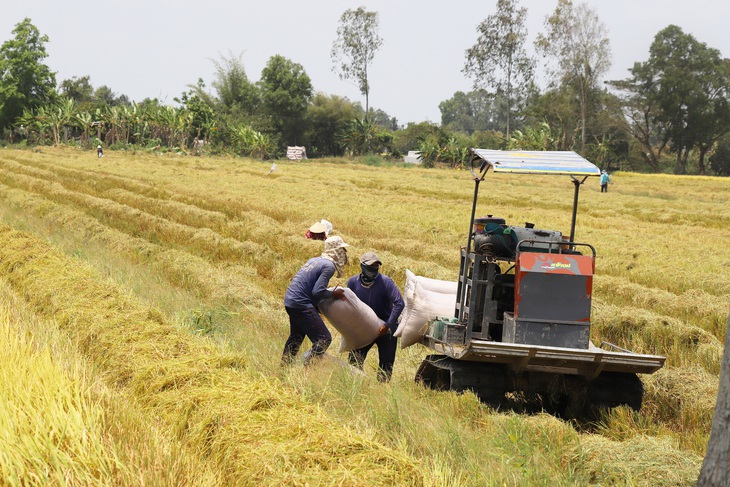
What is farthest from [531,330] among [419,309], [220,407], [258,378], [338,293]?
[220,407]

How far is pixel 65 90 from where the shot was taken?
326ft

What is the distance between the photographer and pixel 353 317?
741cm

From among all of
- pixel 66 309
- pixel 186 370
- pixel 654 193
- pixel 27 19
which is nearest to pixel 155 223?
pixel 66 309

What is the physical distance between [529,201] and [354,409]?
27.0m

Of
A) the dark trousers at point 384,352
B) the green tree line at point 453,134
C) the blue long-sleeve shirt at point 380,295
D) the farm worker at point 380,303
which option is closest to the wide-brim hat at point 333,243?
the farm worker at point 380,303

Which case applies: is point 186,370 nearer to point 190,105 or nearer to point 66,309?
point 66,309

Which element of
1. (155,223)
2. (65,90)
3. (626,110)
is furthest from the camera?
(65,90)

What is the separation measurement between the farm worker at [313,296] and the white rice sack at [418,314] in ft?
3.32

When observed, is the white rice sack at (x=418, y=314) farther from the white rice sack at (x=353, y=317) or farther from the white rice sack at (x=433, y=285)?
the white rice sack at (x=353, y=317)

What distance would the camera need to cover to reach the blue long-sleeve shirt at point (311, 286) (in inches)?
290

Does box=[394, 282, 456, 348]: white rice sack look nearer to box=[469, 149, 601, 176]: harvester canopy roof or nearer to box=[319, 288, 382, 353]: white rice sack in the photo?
box=[319, 288, 382, 353]: white rice sack

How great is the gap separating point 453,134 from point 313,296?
238ft

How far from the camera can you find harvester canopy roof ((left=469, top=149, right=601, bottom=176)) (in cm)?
705

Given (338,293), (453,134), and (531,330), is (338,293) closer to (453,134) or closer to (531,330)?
(531,330)
